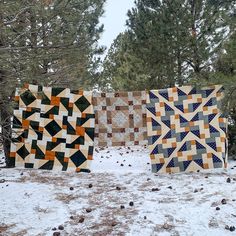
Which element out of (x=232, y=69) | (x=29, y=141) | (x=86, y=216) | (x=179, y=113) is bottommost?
(x=86, y=216)

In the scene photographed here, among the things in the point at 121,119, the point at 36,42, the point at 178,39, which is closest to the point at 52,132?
the point at 121,119

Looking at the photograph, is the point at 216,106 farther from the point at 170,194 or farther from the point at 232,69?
the point at 170,194

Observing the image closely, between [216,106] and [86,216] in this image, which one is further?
[216,106]

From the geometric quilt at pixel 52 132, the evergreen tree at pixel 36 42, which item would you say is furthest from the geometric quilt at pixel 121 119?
the evergreen tree at pixel 36 42

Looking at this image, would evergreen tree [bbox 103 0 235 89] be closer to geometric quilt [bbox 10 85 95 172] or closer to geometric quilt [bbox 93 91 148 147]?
geometric quilt [bbox 93 91 148 147]

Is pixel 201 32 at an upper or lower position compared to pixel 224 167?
upper

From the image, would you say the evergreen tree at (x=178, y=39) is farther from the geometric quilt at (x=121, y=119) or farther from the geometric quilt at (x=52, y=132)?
the geometric quilt at (x=52, y=132)

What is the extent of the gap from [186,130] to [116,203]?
101 inches

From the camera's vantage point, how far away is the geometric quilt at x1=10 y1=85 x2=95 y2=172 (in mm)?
7895

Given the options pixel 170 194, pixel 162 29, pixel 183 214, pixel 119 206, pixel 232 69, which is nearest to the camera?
pixel 183 214

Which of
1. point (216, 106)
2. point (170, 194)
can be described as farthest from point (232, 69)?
point (170, 194)

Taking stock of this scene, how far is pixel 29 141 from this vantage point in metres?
7.92

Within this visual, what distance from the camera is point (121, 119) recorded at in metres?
8.77

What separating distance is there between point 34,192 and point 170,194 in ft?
7.41
